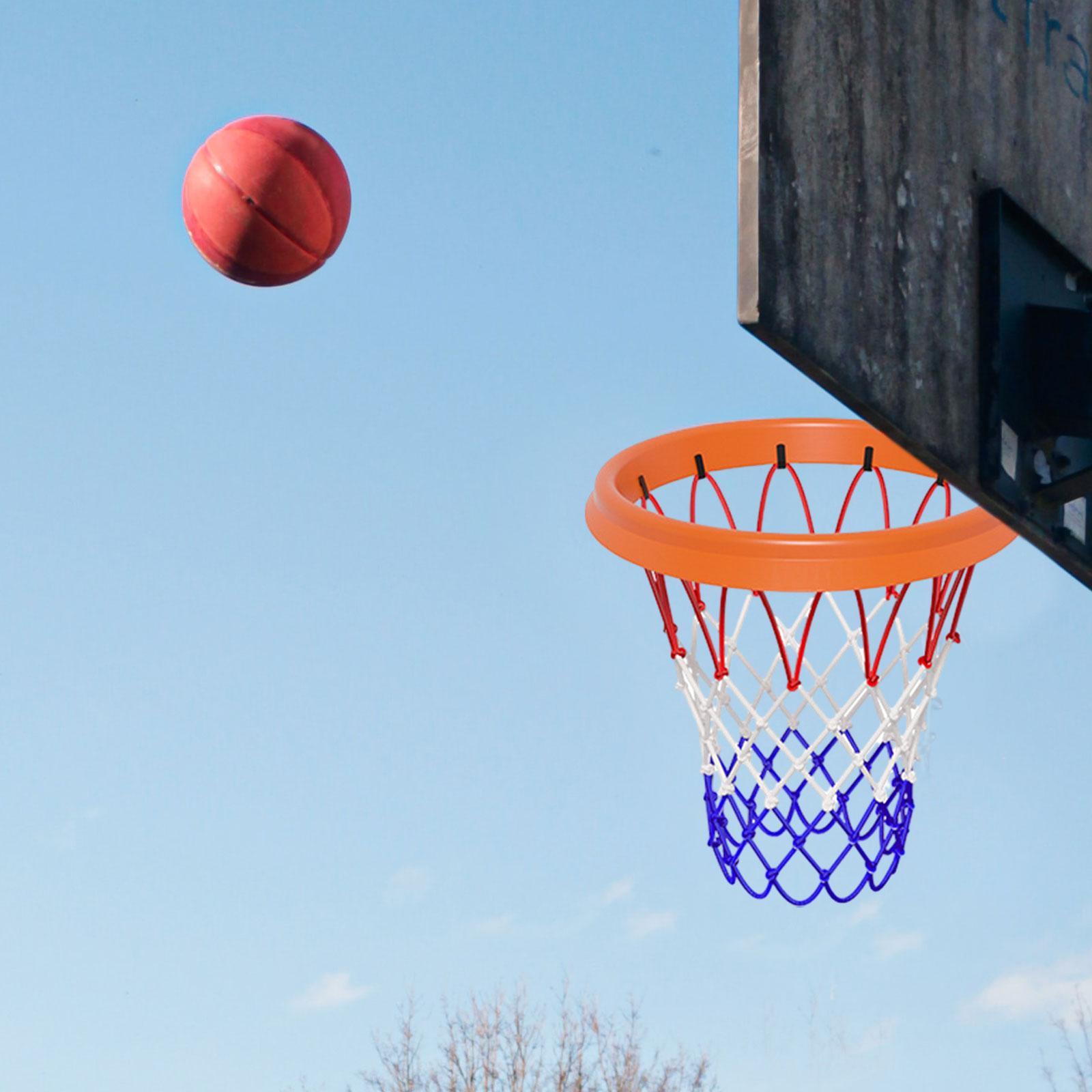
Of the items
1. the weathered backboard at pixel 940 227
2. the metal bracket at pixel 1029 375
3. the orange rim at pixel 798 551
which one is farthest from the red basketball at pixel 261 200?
the metal bracket at pixel 1029 375

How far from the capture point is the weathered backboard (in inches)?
97.6

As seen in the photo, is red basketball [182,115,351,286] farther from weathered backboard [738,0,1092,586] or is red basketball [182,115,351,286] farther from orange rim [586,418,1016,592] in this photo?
weathered backboard [738,0,1092,586]

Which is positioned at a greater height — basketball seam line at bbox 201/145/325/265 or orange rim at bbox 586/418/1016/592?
basketball seam line at bbox 201/145/325/265

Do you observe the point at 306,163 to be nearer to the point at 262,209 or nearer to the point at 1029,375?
the point at 262,209

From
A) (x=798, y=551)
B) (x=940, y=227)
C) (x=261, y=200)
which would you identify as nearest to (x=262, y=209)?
(x=261, y=200)

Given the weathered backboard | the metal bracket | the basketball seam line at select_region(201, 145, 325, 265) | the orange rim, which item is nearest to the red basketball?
the basketball seam line at select_region(201, 145, 325, 265)

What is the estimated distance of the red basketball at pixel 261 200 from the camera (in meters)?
5.84

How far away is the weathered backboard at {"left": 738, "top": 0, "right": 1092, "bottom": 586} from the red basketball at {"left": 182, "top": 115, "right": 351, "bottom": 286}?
321 centimetres

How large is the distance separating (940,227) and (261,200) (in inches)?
136

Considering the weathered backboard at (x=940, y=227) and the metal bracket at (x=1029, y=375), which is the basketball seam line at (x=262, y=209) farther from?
the metal bracket at (x=1029, y=375)

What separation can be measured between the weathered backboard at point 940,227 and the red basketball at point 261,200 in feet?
10.5

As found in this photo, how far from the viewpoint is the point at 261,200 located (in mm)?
5832

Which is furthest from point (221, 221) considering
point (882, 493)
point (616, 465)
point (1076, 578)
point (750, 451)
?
point (1076, 578)

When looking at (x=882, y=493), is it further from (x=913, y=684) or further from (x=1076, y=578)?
(x=1076, y=578)
